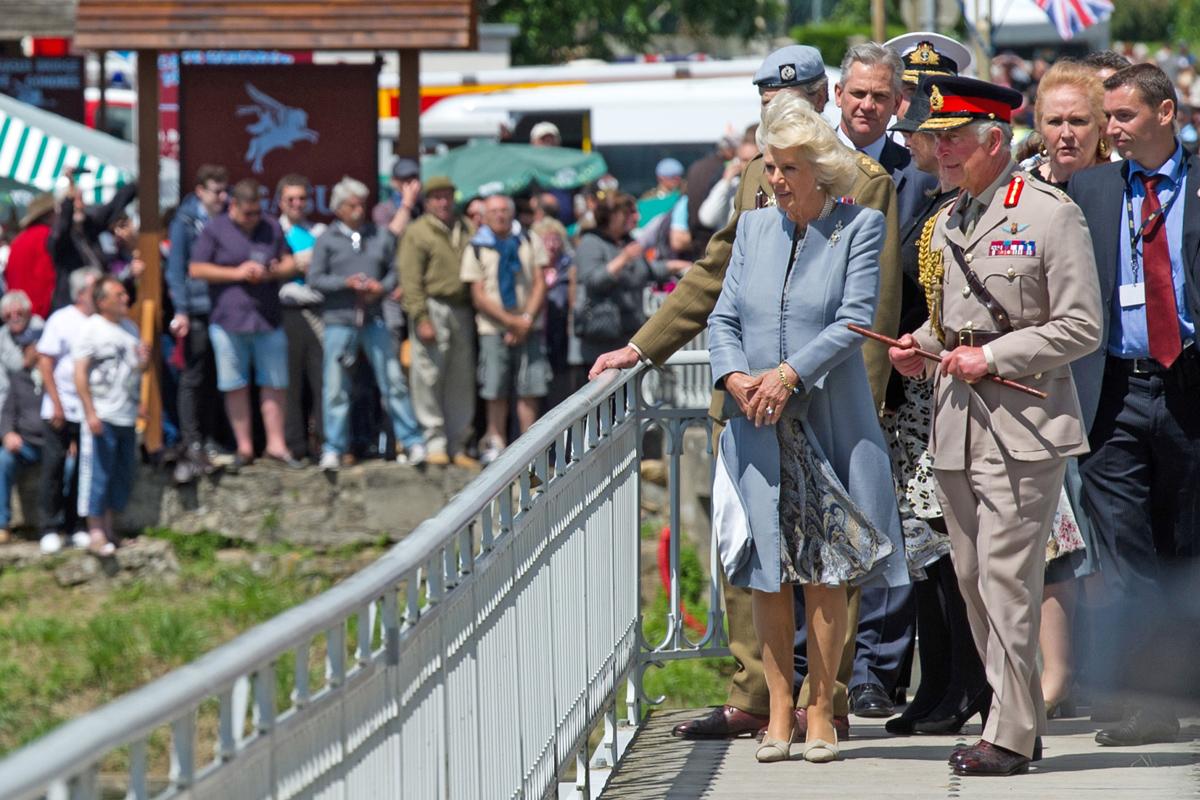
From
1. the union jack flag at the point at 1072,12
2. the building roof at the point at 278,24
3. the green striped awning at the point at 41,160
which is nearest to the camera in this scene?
the building roof at the point at 278,24

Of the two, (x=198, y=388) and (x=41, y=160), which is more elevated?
(x=41, y=160)

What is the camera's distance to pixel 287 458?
44.4 feet

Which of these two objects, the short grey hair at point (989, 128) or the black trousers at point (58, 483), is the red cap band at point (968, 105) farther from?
the black trousers at point (58, 483)

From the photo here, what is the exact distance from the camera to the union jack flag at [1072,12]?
16.6 meters

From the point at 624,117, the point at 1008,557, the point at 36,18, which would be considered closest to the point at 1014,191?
the point at 1008,557

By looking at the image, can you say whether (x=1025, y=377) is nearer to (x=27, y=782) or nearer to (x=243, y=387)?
(x=27, y=782)

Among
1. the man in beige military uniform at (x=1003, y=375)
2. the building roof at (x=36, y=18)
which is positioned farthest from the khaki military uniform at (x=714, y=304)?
the building roof at (x=36, y=18)

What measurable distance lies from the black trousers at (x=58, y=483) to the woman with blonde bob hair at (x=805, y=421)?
29.0 ft

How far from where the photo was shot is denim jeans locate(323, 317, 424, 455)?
1314cm

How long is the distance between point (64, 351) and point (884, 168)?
8.46 meters

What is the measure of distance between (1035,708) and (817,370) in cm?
108

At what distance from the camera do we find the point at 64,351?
43.5 feet

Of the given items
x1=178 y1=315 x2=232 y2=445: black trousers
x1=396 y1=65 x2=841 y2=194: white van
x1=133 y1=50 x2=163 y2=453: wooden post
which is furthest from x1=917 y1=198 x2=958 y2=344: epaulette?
x1=396 y1=65 x2=841 y2=194: white van

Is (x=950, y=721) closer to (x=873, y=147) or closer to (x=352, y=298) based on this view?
(x=873, y=147)
